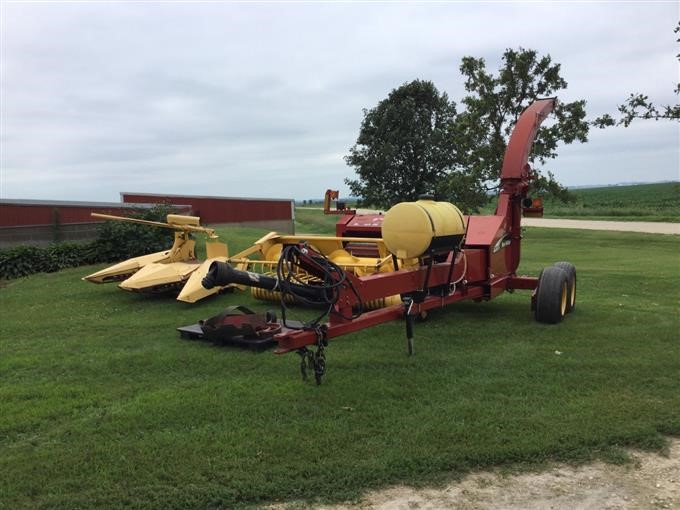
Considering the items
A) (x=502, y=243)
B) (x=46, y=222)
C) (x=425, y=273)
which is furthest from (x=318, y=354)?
(x=46, y=222)

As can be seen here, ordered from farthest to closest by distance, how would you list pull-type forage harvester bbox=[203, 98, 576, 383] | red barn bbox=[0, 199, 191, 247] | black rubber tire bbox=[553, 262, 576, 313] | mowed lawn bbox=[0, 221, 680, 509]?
red barn bbox=[0, 199, 191, 247] < black rubber tire bbox=[553, 262, 576, 313] < pull-type forage harvester bbox=[203, 98, 576, 383] < mowed lawn bbox=[0, 221, 680, 509]

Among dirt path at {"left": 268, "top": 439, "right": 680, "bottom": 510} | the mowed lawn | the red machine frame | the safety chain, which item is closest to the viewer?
dirt path at {"left": 268, "top": 439, "right": 680, "bottom": 510}

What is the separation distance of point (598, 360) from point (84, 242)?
14.5 metres

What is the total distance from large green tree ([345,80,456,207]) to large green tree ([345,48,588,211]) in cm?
4

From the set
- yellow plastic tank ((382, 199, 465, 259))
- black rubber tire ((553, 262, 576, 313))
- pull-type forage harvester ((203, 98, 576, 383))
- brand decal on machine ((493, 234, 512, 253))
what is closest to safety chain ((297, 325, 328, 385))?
pull-type forage harvester ((203, 98, 576, 383))

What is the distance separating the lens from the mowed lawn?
3.41 metres

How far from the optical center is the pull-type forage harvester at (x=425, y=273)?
458 cm

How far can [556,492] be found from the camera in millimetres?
3223

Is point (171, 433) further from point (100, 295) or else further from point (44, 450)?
point (100, 295)

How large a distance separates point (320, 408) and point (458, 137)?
59.1ft

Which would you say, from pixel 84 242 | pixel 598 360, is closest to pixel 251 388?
pixel 598 360

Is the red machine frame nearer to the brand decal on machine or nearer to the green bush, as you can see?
the brand decal on machine

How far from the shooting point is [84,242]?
16.2 metres

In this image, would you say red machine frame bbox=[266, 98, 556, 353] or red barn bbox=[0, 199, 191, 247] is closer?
red machine frame bbox=[266, 98, 556, 353]
